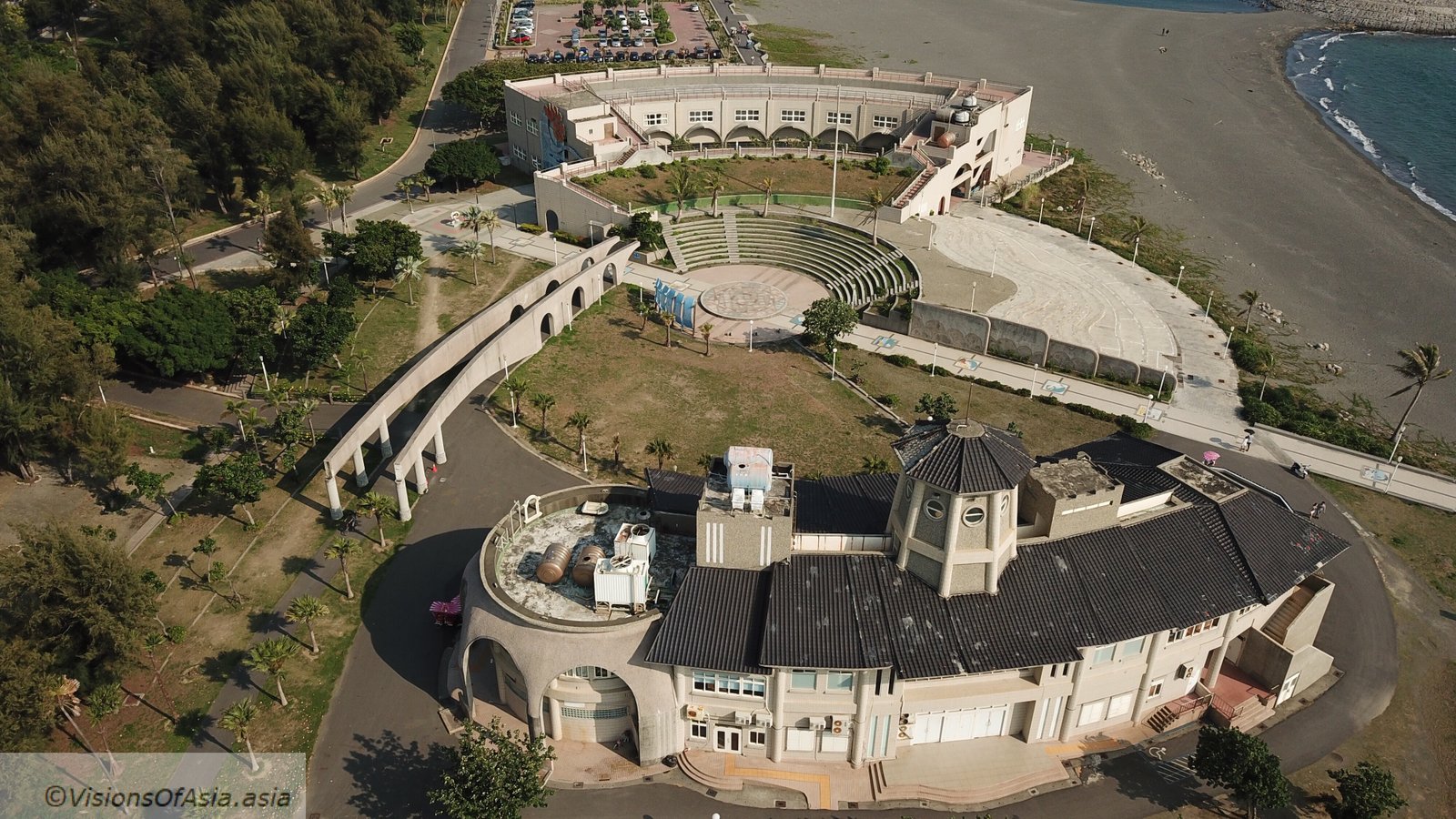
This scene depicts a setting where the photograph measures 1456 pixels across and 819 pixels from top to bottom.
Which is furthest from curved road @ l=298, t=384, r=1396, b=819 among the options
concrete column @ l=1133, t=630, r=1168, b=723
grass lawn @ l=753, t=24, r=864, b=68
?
grass lawn @ l=753, t=24, r=864, b=68

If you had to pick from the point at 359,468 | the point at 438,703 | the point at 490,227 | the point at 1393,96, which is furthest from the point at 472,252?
the point at 1393,96

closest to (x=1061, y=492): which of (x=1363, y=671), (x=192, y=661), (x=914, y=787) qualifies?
(x=914, y=787)

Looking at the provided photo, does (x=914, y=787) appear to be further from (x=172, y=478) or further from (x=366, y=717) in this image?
(x=172, y=478)

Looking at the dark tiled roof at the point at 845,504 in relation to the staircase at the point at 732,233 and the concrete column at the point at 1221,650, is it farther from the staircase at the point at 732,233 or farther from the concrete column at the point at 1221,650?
the staircase at the point at 732,233

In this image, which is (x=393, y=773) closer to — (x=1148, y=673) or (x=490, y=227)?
(x=1148, y=673)

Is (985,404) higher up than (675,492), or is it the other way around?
(675,492)

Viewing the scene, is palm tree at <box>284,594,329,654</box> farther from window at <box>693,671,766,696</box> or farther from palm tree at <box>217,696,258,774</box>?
window at <box>693,671,766,696</box>
